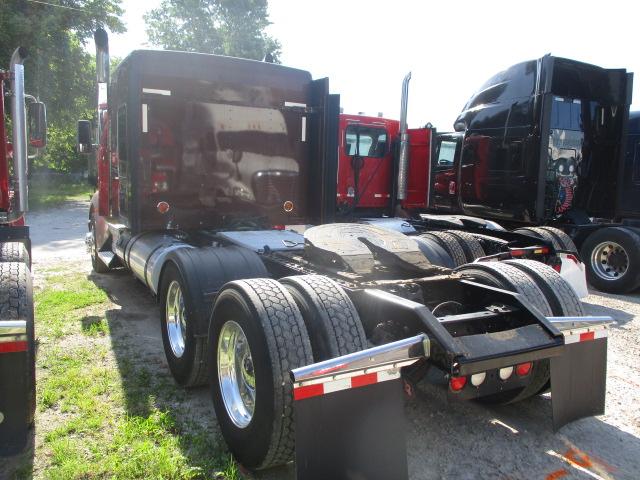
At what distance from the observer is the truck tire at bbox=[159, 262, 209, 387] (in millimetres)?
3936

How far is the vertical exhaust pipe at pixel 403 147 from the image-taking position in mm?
8179

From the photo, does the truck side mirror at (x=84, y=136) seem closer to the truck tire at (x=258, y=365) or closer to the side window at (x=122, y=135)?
the side window at (x=122, y=135)

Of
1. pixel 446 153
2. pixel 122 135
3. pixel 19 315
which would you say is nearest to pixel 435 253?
pixel 122 135

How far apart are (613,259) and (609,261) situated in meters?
0.07

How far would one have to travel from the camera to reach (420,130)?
30.4 feet

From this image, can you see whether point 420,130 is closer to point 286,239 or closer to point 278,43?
point 286,239

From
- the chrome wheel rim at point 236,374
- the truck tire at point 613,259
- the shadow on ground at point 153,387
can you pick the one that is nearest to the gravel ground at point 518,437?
the shadow on ground at point 153,387

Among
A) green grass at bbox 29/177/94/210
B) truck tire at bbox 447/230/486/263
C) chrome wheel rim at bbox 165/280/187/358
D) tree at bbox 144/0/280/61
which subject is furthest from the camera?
tree at bbox 144/0/280/61

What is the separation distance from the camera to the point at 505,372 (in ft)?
10.1

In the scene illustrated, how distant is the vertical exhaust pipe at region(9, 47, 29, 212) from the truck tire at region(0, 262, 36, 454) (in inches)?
66.5

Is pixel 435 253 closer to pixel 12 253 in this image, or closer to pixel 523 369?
pixel 523 369

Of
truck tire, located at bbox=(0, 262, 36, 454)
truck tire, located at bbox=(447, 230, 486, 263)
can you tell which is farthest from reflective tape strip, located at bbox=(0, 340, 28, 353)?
truck tire, located at bbox=(447, 230, 486, 263)

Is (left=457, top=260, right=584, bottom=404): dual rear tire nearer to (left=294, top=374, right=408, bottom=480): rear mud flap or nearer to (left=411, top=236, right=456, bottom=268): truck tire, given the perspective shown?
(left=294, top=374, right=408, bottom=480): rear mud flap

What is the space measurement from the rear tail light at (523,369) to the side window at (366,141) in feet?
21.3
